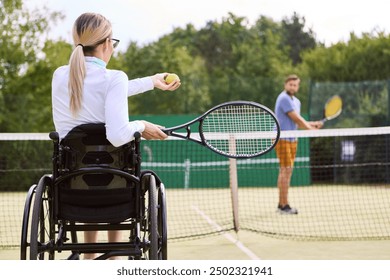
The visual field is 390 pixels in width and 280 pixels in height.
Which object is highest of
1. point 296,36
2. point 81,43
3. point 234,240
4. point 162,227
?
point 296,36

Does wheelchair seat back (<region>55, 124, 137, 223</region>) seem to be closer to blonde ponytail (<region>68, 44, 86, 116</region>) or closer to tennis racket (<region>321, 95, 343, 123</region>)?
blonde ponytail (<region>68, 44, 86, 116</region>)

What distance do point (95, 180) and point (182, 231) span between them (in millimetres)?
3062

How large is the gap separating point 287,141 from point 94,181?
12.7ft

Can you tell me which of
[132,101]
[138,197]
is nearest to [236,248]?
[138,197]

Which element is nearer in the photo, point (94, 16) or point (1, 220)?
point (94, 16)

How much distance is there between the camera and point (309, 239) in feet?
15.7

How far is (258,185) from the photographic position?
1134 centimetres

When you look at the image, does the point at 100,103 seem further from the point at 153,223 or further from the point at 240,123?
the point at 240,123

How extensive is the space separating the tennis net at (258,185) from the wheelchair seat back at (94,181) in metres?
3.13

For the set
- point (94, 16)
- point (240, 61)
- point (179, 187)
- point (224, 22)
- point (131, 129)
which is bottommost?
point (179, 187)

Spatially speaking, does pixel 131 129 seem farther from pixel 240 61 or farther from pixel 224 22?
pixel 224 22

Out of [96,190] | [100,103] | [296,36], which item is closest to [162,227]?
[96,190]

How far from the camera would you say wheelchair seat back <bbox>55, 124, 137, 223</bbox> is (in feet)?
8.13

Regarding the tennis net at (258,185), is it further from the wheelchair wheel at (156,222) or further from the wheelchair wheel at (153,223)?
the wheelchair wheel at (153,223)
